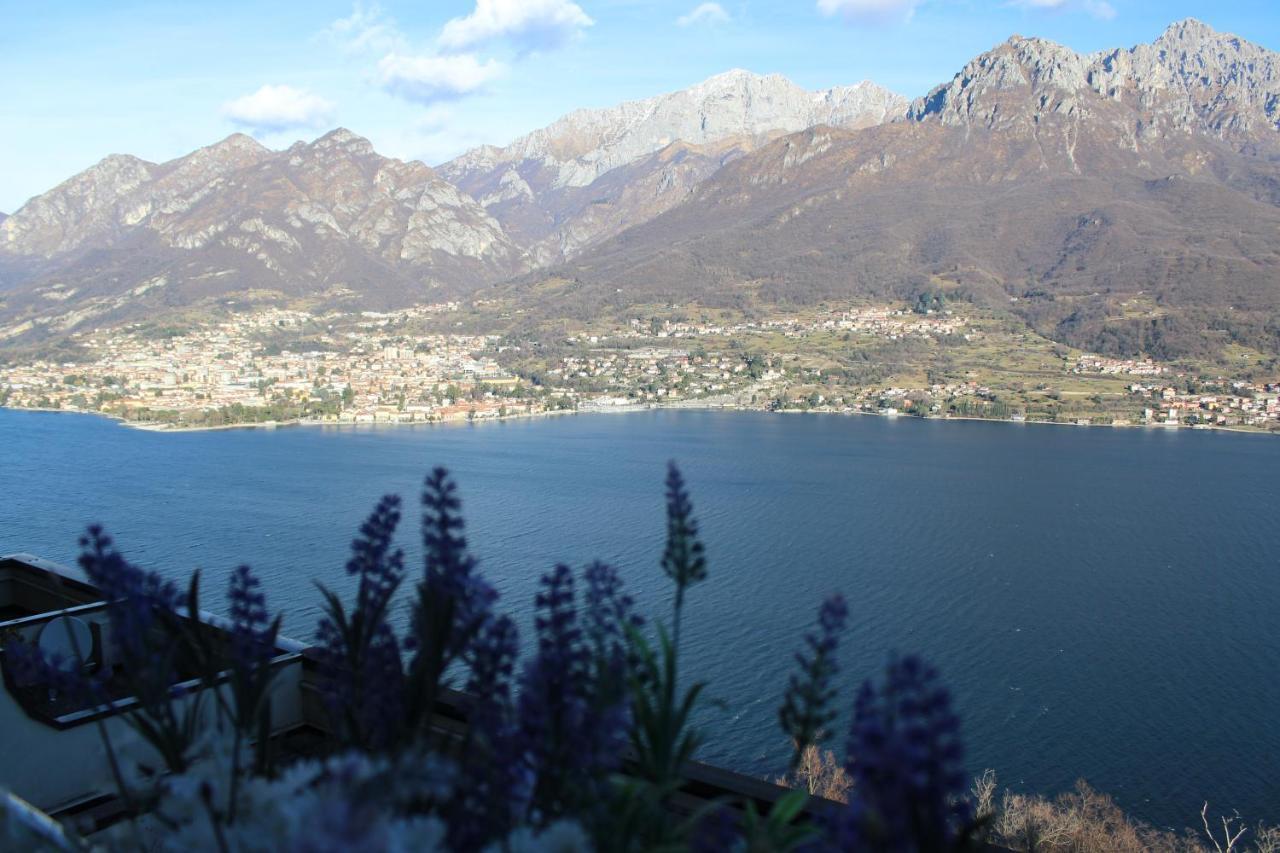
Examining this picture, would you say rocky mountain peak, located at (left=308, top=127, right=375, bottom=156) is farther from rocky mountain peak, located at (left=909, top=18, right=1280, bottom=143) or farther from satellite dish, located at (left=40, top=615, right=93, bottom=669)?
satellite dish, located at (left=40, top=615, right=93, bottom=669)

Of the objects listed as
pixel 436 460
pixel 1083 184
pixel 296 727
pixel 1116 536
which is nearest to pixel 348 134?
pixel 1083 184

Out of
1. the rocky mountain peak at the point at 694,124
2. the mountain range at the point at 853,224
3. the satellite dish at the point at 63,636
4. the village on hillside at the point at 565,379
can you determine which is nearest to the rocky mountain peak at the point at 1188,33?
the mountain range at the point at 853,224

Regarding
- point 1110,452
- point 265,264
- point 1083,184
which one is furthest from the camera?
point 265,264

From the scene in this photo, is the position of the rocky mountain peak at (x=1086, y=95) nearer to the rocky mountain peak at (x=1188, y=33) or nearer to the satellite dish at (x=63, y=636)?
the rocky mountain peak at (x=1188, y=33)

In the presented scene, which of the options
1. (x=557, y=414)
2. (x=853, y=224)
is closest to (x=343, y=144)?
(x=853, y=224)

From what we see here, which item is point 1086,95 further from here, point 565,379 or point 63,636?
point 63,636

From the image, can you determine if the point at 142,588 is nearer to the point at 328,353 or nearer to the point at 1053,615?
the point at 1053,615

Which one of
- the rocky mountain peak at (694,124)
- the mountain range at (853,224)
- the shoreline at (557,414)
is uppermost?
the rocky mountain peak at (694,124)
